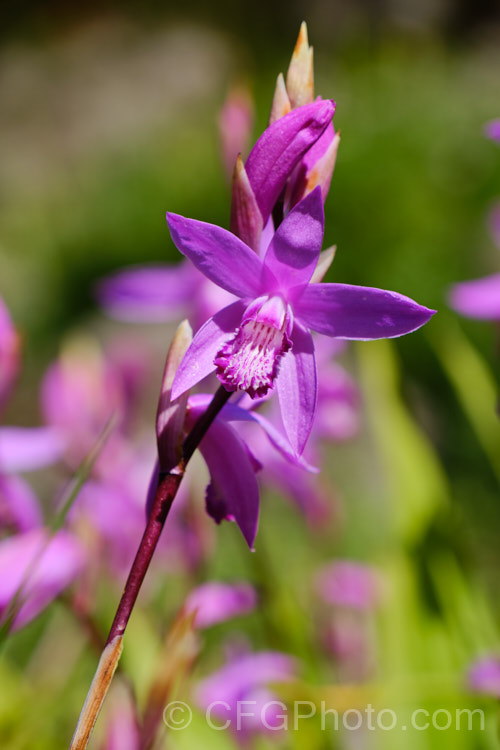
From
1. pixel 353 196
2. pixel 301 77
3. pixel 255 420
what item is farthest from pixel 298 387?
pixel 353 196

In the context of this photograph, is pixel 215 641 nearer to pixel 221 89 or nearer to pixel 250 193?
pixel 250 193

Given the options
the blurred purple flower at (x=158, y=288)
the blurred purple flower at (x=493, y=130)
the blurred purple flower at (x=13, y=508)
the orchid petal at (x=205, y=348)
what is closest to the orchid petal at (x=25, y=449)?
the blurred purple flower at (x=13, y=508)

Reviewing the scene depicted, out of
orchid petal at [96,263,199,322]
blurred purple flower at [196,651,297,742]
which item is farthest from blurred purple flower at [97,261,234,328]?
blurred purple flower at [196,651,297,742]

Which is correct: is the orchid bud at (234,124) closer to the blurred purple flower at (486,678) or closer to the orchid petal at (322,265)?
the orchid petal at (322,265)

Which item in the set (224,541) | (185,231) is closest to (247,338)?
(185,231)

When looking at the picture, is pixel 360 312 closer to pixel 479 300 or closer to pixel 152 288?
pixel 479 300

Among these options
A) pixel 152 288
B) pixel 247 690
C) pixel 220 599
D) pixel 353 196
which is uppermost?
pixel 152 288

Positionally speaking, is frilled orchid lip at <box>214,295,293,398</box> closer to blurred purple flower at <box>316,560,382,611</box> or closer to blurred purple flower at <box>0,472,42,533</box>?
blurred purple flower at <box>0,472,42,533</box>
